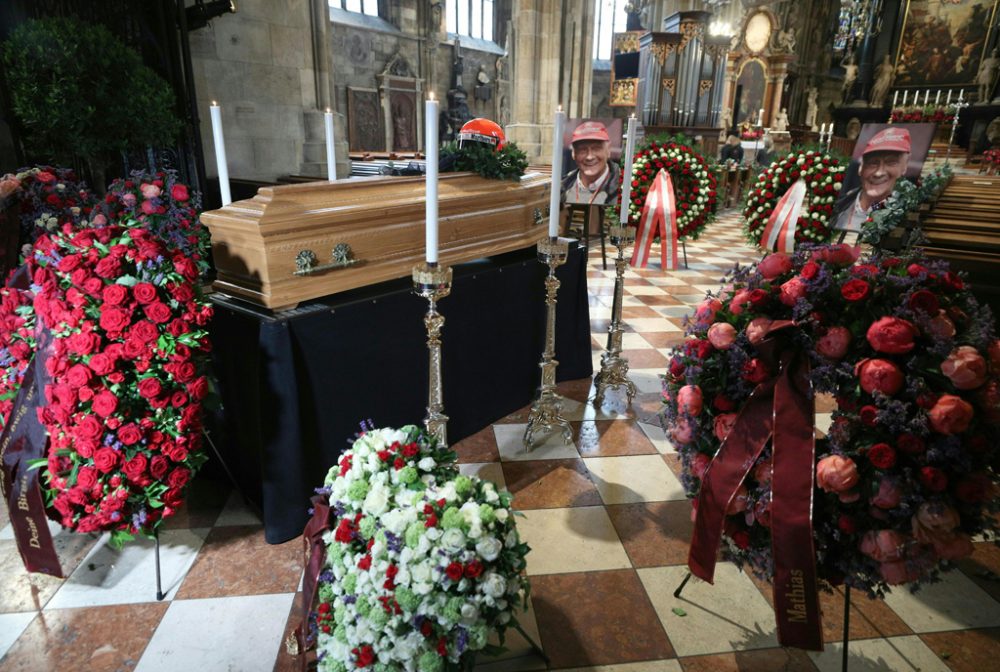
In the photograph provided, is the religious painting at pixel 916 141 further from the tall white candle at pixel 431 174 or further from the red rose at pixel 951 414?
the tall white candle at pixel 431 174

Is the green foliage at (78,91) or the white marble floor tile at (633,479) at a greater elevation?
the green foliage at (78,91)

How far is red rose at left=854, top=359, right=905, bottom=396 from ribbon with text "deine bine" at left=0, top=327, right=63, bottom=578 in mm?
2024

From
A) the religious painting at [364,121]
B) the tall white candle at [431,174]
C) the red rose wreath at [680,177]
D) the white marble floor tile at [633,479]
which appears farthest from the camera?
the religious painting at [364,121]

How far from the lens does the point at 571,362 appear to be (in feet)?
10.7

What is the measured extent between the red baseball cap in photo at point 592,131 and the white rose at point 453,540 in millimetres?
4290

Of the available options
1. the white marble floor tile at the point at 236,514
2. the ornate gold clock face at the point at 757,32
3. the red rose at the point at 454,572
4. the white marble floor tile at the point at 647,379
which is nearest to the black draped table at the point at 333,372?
the white marble floor tile at the point at 236,514

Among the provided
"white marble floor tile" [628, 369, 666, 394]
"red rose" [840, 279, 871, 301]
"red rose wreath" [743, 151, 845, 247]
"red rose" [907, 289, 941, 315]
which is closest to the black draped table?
"white marble floor tile" [628, 369, 666, 394]

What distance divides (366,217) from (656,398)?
1934mm

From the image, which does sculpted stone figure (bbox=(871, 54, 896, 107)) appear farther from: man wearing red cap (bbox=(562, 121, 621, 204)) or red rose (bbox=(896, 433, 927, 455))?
red rose (bbox=(896, 433, 927, 455))

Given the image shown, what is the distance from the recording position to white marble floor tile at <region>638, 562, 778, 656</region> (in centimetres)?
155

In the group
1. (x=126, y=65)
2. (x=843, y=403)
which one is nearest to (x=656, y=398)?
(x=843, y=403)

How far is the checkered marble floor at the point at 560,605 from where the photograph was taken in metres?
1.48

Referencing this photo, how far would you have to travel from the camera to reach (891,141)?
3.90 m

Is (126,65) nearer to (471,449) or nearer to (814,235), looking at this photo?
(471,449)
